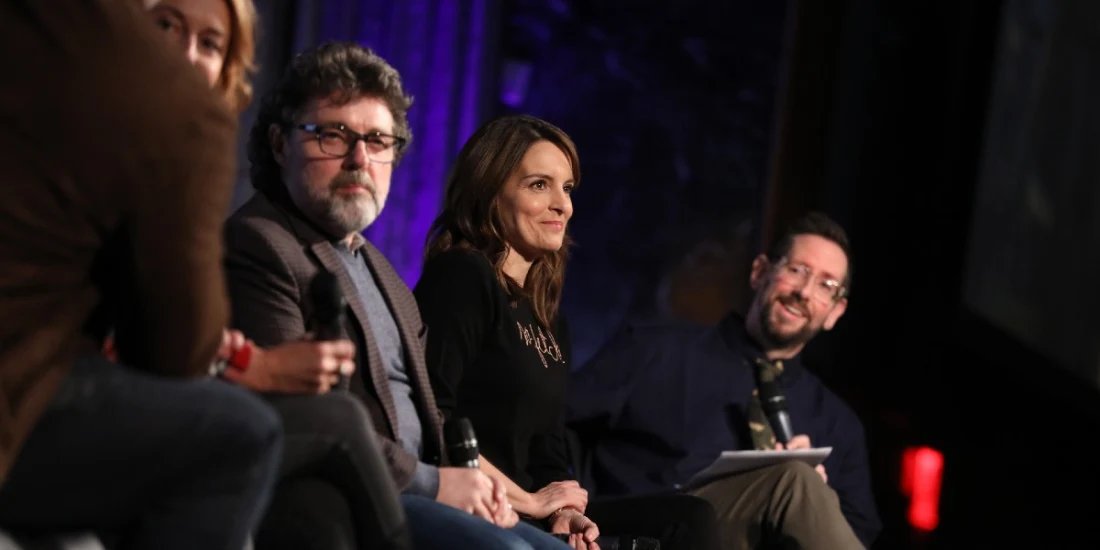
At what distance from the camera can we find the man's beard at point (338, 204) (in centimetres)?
215

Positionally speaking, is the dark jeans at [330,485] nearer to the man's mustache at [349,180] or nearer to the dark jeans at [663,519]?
the man's mustache at [349,180]

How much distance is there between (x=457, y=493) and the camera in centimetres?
A: 215

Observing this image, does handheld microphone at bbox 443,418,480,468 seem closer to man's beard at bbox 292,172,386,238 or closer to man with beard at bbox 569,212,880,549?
man's beard at bbox 292,172,386,238

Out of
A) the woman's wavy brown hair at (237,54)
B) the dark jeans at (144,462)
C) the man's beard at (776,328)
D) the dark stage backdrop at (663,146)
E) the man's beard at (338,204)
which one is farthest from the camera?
the dark stage backdrop at (663,146)

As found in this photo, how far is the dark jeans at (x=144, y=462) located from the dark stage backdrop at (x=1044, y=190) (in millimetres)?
3874

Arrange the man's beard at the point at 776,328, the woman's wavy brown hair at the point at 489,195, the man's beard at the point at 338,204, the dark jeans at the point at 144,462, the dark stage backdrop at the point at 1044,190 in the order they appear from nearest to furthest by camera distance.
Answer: the dark jeans at the point at 144,462 < the man's beard at the point at 338,204 < the woman's wavy brown hair at the point at 489,195 < the man's beard at the point at 776,328 < the dark stage backdrop at the point at 1044,190

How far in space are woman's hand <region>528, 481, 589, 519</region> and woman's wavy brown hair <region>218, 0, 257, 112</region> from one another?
1011 mm

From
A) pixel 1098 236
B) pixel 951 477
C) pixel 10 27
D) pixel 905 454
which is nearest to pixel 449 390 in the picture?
pixel 10 27

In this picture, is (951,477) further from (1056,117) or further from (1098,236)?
(1056,117)

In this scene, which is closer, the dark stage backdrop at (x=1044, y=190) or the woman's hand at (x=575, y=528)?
the woman's hand at (x=575, y=528)

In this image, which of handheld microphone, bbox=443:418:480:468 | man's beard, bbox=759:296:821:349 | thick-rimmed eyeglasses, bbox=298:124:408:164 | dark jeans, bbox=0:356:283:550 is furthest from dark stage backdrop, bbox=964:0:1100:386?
dark jeans, bbox=0:356:283:550

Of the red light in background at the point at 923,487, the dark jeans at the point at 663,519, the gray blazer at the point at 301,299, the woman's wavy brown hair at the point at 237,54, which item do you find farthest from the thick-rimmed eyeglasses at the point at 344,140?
the red light in background at the point at 923,487

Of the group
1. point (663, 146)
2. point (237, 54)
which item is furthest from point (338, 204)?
point (663, 146)

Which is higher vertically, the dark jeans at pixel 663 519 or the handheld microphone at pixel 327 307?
the handheld microphone at pixel 327 307
